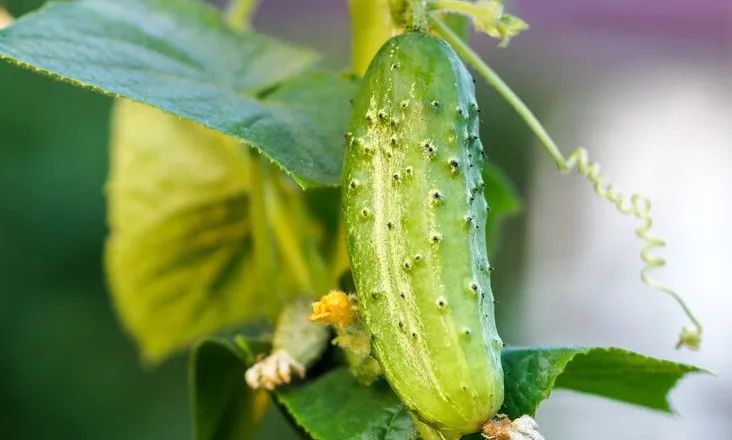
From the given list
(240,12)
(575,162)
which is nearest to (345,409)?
(575,162)

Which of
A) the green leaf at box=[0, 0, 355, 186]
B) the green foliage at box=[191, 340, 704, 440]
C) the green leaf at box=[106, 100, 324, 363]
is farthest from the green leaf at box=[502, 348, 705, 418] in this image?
the green leaf at box=[106, 100, 324, 363]

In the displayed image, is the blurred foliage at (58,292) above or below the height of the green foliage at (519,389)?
below

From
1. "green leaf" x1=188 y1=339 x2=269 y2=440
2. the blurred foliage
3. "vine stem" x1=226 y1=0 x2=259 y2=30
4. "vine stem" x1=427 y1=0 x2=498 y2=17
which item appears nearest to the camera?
"vine stem" x1=427 y1=0 x2=498 y2=17

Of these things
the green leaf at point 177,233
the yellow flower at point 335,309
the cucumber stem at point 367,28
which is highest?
the cucumber stem at point 367,28

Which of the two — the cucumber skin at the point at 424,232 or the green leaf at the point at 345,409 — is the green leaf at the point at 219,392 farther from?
the cucumber skin at the point at 424,232

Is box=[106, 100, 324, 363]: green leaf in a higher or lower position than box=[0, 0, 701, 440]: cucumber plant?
lower

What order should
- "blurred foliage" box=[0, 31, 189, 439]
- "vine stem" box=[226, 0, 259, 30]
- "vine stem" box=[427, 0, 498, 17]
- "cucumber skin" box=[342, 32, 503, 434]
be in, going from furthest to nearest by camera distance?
"blurred foliage" box=[0, 31, 189, 439]
"vine stem" box=[226, 0, 259, 30]
"vine stem" box=[427, 0, 498, 17]
"cucumber skin" box=[342, 32, 503, 434]

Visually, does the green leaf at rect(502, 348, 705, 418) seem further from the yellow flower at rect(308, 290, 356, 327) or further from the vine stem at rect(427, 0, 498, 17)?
the vine stem at rect(427, 0, 498, 17)

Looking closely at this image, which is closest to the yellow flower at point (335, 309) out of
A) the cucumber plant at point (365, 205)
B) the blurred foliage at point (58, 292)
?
the cucumber plant at point (365, 205)
